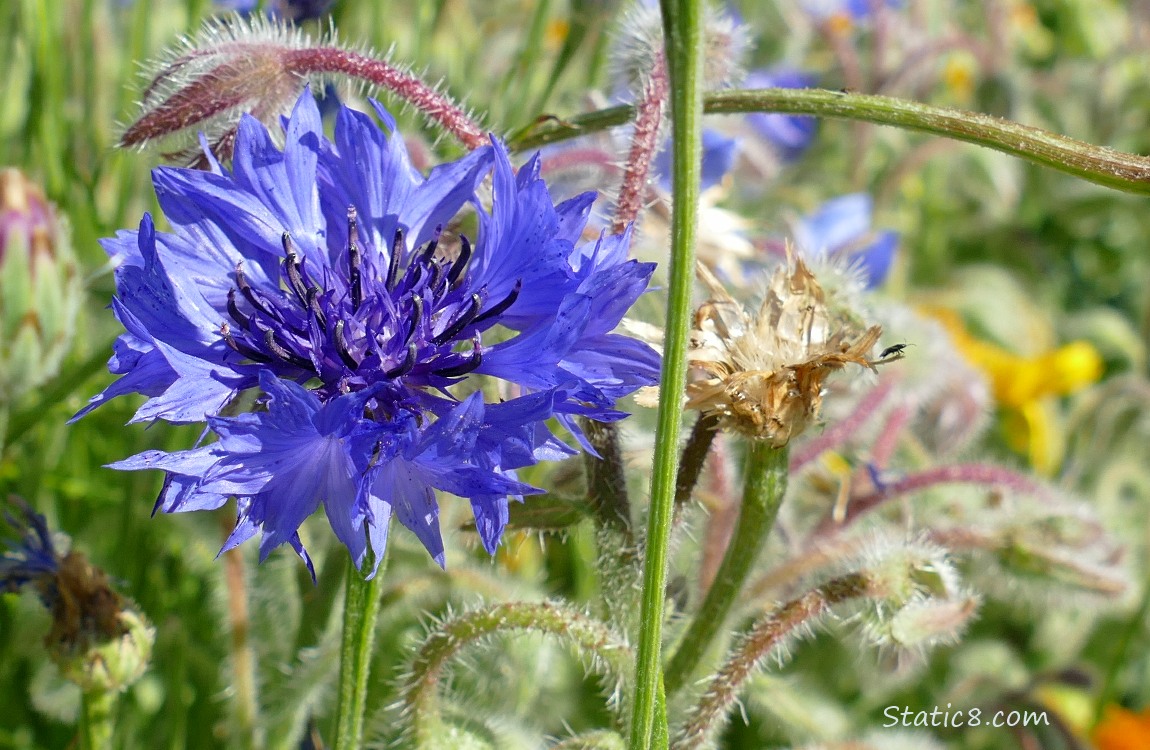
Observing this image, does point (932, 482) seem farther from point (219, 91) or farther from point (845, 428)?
point (219, 91)

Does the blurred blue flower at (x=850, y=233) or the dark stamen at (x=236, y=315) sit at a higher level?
the blurred blue flower at (x=850, y=233)

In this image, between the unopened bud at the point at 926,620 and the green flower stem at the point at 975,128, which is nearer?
the green flower stem at the point at 975,128

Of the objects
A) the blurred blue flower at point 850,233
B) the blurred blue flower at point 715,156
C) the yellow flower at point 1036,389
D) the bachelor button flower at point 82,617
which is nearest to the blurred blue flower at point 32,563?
the bachelor button flower at point 82,617

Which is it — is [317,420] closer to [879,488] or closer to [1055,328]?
[879,488]

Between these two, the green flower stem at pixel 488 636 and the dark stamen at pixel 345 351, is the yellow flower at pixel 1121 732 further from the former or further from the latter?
the dark stamen at pixel 345 351

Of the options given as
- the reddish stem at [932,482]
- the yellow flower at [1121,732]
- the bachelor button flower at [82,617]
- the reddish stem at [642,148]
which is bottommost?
the yellow flower at [1121,732]

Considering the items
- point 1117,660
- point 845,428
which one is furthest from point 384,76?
point 1117,660
